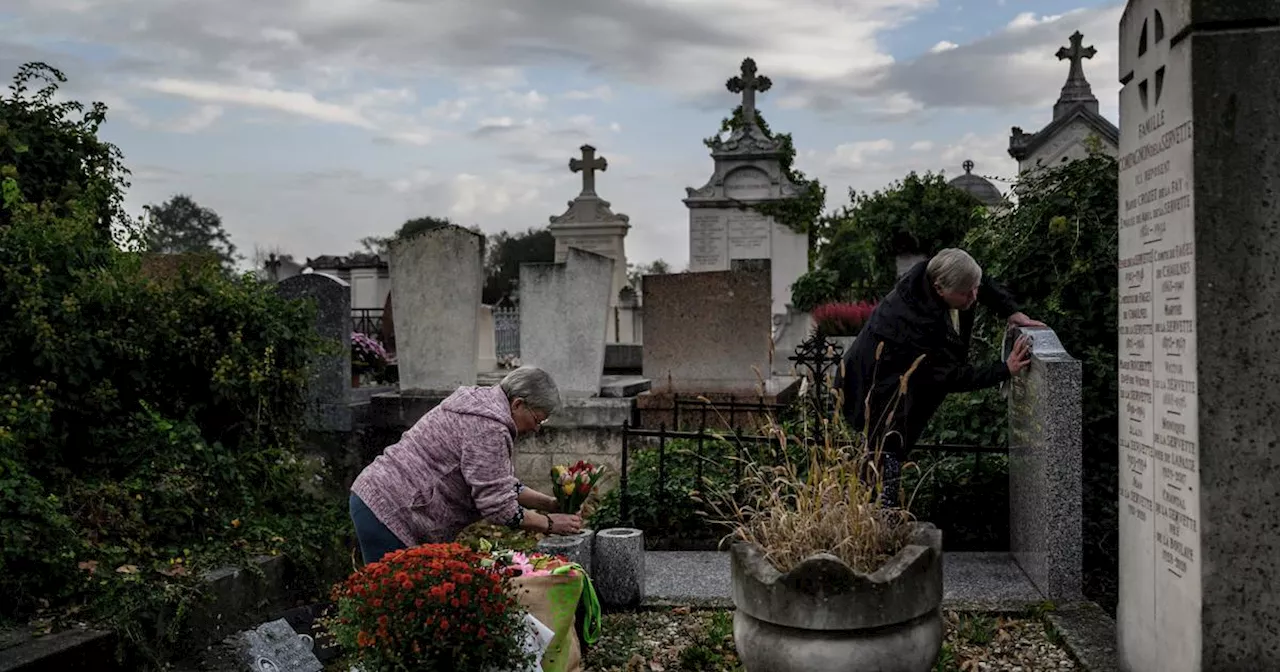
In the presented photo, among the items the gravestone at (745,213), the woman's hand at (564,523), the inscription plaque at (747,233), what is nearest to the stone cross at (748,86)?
the gravestone at (745,213)

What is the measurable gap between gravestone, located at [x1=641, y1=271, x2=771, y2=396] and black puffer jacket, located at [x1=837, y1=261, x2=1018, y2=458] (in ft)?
15.7

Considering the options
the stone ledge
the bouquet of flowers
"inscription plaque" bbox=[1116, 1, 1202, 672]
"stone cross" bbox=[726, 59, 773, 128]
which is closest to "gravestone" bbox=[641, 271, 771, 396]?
the bouquet of flowers

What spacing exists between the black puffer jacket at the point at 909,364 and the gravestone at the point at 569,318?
15.9 ft

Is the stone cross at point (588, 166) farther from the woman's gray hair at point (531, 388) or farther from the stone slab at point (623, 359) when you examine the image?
the woman's gray hair at point (531, 388)

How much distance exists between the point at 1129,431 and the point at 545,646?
2370mm

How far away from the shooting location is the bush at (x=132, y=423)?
15.1ft

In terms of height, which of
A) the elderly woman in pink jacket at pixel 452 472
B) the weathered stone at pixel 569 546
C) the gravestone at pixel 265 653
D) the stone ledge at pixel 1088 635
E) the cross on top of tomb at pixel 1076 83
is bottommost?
the gravestone at pixel 265 653

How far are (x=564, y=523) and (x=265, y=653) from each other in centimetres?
148

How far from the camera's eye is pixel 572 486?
5125mm

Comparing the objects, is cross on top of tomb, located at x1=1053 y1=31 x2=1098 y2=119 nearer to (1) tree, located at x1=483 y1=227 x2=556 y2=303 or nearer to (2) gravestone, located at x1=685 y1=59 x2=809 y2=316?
(2) gravestone, located at x1=685 y1=59 x2=809 y2=316

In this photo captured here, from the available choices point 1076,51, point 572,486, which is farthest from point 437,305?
point 1076,51

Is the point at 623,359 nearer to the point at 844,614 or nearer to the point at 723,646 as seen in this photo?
the point at 723,646

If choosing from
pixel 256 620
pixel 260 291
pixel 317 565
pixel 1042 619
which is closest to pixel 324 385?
pixel 260 291

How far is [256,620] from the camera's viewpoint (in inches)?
209
